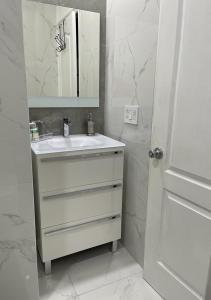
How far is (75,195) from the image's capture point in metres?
1.54

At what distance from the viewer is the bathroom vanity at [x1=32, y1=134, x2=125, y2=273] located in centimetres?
143

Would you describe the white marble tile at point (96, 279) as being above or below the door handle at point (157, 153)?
below

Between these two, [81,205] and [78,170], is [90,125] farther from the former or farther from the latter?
[81,205]

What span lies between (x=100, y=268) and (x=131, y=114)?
115 centimetres

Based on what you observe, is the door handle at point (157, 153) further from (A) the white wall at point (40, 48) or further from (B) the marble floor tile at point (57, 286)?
(B) the marble floor tile at point (57, 286)

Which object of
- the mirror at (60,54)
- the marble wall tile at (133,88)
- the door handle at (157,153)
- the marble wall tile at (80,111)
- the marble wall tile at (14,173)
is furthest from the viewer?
the marble wall tile at (80,111)

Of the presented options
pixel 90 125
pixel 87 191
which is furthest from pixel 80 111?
pixel 87 191

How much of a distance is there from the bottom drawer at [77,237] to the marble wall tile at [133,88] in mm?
167

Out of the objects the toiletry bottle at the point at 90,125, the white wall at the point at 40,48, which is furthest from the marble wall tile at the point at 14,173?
the toiletry bottle at the point at 90,125

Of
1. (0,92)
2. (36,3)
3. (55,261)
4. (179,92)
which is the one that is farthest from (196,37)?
(55,261)

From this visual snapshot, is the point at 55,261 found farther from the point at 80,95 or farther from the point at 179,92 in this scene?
the point at 179,92

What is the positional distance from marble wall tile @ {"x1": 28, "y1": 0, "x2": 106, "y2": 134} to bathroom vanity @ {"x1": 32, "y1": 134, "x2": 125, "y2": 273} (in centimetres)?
19

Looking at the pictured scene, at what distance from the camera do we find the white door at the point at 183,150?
1031mm

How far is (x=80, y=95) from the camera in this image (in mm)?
1875
